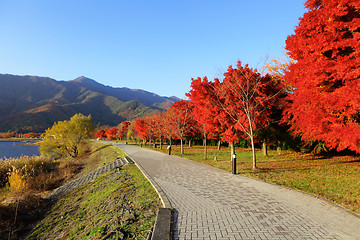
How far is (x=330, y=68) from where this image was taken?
740 cm

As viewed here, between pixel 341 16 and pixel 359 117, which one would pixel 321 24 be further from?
pixel 359 117

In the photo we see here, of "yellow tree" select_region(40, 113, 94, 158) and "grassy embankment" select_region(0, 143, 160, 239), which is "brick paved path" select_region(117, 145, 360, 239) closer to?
"grassy embankment" select_region(0, 143, 160, 239)

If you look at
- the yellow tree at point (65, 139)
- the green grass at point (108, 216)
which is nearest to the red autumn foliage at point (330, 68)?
the green grass at point (108, 216)

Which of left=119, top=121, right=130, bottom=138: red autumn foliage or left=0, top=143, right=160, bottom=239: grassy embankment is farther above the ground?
left=119, top=121, right=130, bottom=138: red autumn foliage

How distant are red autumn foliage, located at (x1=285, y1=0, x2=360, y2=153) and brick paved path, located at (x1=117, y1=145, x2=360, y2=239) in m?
3.59

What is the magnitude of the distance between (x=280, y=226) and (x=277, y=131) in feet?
39.9

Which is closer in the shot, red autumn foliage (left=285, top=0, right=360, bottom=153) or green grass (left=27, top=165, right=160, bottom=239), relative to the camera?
green grass (left=27, top=165, right=160, bottom=239)

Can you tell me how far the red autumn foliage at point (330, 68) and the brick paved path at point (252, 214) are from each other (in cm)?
359

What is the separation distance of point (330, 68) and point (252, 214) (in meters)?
6.39

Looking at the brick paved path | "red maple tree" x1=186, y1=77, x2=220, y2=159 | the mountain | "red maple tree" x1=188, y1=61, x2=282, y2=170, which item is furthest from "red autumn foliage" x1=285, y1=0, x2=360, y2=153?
the mountain

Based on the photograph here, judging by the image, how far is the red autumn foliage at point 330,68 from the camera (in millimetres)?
7000

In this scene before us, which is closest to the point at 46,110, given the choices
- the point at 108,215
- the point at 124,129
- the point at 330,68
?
the point at 124,129

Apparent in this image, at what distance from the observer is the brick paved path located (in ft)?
12.7

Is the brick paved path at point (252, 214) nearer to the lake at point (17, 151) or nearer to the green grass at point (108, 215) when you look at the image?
the green grass at point (108, 215)
